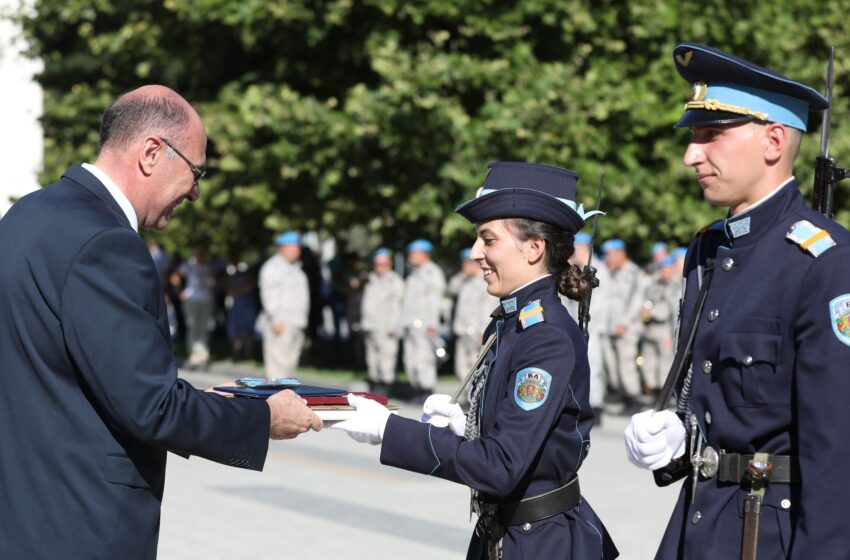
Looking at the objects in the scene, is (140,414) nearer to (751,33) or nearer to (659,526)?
(659,526)

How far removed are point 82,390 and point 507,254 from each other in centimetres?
134

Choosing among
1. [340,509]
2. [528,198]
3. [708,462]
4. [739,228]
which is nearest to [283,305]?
[340,509]

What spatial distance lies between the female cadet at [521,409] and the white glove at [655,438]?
25cm

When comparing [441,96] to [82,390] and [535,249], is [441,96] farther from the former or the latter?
[82,390]

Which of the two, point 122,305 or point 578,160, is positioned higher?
point 578,160

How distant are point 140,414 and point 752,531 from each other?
5.04 feet

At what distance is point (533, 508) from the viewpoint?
3889 mm

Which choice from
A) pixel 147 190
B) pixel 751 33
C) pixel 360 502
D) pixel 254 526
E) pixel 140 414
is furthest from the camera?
pixel 751 33

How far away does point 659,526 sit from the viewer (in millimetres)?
8953

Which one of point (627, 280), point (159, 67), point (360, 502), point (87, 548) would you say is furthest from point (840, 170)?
point (159, 67)

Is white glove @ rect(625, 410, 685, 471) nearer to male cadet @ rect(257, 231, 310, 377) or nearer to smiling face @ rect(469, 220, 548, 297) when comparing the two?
smiling face @ rect(469, 220, 548, 297)

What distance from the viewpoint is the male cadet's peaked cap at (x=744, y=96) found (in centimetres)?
362

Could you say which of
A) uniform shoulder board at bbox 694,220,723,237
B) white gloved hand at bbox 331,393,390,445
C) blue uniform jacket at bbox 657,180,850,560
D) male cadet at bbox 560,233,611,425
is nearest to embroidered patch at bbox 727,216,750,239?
blue uniform jacket at bbox 657,180,850,560

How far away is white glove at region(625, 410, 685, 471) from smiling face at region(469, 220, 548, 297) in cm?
62
